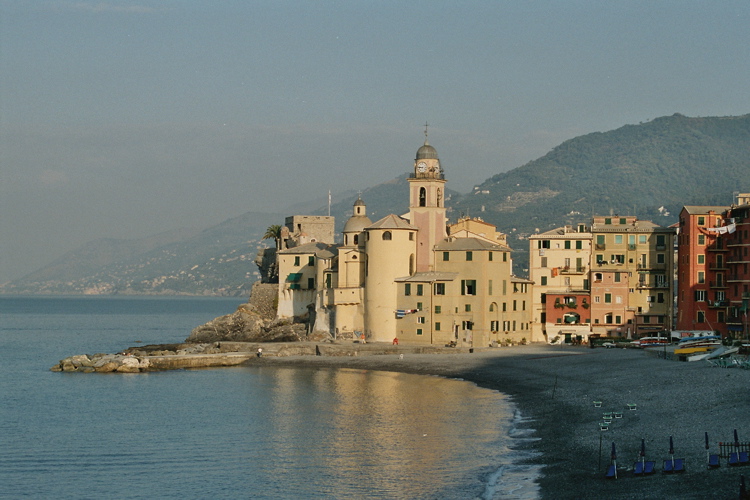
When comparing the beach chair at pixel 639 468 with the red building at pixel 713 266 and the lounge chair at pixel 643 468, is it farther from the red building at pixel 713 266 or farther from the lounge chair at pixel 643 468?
the red building at pixel 713 266

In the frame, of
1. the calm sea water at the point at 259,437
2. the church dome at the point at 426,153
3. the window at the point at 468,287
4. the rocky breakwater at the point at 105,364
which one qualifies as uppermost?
the church dome at the point at 426,153

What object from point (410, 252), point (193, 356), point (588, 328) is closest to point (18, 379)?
point (193, 356)

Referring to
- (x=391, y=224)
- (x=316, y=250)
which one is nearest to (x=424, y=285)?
(x=391, y=224)

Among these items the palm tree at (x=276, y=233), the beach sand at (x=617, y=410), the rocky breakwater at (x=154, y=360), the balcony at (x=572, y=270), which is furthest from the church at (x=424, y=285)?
the palm tree at (x=276, y=233)

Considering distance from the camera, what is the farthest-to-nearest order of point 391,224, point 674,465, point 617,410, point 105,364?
point 391,224 → point 105,364 → point 617,410 → point 674,465

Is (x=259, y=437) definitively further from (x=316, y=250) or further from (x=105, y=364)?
(x=316, y=250)

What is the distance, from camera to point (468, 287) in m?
91.6

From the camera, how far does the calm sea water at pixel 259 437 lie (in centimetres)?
4053

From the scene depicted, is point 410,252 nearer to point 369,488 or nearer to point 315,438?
point 315,438

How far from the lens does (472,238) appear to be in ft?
310

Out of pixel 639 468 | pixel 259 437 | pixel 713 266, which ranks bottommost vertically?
pixel 259 437

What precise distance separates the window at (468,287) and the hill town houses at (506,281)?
9 cm

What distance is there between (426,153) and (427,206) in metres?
5.47

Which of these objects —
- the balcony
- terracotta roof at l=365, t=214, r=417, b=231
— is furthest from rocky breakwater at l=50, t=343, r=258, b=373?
the balcony
